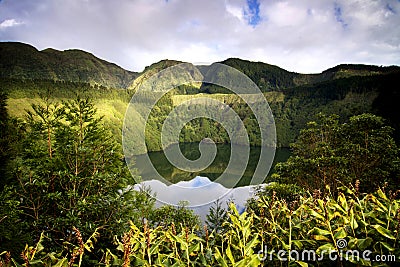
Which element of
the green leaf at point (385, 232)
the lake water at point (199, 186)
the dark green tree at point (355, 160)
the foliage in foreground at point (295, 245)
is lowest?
the lake water at point (199, 186)

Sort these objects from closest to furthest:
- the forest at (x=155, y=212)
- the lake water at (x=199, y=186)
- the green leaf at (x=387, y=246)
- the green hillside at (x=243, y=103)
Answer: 1. the green leaf at (x=387, y=246)
2. the forest at (x=155, y=212)
3. the lake water at (x=199, y=186)
4. the green hillside at (x=243, y=103)

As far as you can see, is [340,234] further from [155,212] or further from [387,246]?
[155,212]

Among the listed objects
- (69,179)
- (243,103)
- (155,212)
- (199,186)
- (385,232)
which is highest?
(243,103)

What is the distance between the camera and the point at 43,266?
3.53 feet

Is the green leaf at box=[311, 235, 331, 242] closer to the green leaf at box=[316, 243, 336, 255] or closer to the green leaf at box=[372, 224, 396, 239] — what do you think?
the green leaf at box=[316, 243, 336, 255]

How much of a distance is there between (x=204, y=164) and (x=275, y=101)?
68557 millimetres

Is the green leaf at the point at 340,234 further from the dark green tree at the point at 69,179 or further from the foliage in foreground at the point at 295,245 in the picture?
the dark green tree at the point at 69,179

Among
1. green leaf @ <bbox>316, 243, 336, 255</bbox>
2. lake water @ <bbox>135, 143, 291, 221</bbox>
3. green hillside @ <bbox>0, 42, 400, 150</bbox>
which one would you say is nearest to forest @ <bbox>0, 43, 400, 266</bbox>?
green leaf @ <bbox>316, 243, 336, 255</bbox>

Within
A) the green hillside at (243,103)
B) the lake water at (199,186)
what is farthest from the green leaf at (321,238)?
the green hillside at (243,103)

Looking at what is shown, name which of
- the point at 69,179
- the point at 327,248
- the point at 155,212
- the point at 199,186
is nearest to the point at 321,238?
the point at 327,248

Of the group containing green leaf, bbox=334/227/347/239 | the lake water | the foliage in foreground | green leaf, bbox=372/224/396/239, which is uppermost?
green leaf, bbox=372/224/396/239

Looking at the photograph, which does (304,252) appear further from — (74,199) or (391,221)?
(74,199)

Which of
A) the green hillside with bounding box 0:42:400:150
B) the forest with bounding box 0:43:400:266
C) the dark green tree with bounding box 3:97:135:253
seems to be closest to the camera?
the forest with bounding box 0:43:400:266

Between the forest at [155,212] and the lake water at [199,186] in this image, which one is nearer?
the forest at [155,212]
